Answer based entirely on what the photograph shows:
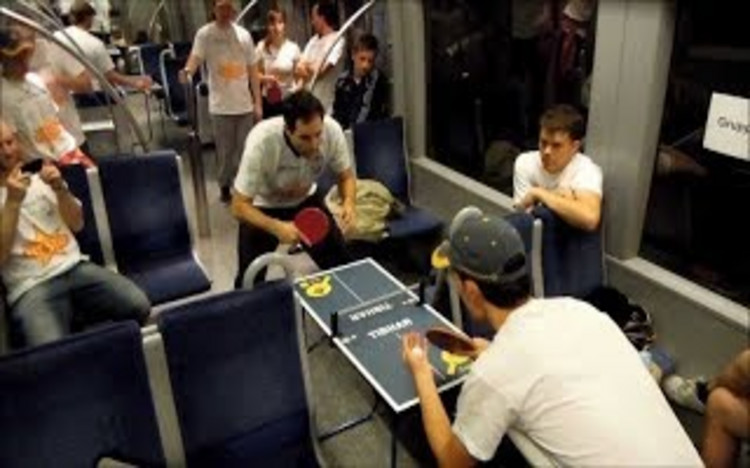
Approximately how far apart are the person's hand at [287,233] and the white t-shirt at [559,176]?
3.52ft

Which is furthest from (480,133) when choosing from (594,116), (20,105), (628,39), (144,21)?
(144,21)

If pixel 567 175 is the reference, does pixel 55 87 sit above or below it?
above

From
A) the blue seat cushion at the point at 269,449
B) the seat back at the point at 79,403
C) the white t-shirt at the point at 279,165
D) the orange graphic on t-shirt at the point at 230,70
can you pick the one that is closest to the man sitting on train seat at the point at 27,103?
the white t-shirt at the point at 279,165

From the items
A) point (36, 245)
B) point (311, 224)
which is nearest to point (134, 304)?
point (36, 245)

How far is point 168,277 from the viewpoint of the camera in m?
3.05

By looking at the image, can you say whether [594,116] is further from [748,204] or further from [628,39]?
[748,204]

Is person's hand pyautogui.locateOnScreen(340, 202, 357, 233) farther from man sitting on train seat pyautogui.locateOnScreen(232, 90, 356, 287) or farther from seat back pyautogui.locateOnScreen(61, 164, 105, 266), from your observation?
seat back pyautogui.locateOnScreen(61, 164, 105, 266)

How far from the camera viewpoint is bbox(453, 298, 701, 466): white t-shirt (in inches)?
53.7

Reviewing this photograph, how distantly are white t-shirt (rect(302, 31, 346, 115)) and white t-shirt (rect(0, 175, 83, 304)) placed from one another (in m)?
2.40

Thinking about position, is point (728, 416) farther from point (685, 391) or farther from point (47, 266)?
point (47, 266)

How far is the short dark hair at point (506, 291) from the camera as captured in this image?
62.7 inches

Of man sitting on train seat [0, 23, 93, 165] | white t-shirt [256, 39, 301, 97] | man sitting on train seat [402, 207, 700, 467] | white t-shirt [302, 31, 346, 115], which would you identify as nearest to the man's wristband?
Answer: man sitting on train seat [0, 23, 93, 165]

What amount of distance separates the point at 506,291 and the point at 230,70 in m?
3.82

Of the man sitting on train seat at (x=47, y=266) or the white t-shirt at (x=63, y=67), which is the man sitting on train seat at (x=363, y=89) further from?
the man sitting on train seat at (x=47, y=266)
